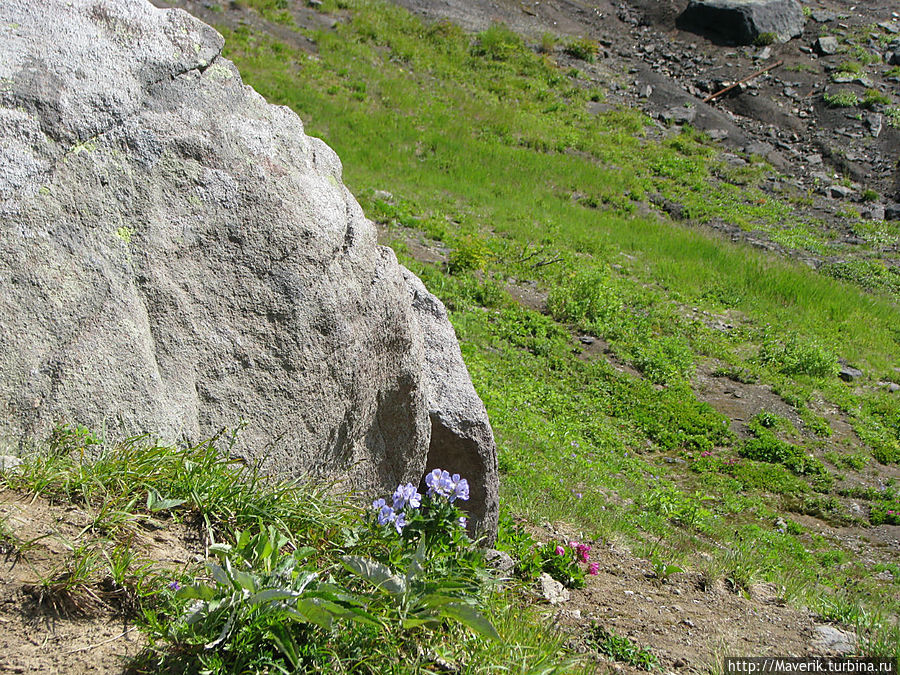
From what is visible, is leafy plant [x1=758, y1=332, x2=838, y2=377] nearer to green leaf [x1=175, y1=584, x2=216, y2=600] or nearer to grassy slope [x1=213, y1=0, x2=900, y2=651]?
grassy slope [x1=213, y1=0, x2=900, y2=651]

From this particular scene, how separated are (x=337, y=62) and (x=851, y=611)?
2619 cm

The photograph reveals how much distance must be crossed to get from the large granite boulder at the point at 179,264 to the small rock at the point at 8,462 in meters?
0.11

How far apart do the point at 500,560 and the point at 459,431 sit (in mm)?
933

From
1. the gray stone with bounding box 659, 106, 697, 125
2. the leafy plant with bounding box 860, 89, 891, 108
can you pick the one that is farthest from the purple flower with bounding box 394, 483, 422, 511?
the leafy plant with bounding box 860, 89, 891, 108

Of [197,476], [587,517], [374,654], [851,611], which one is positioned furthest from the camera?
[587,517]

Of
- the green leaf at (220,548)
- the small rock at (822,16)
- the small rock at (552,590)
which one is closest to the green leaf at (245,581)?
the green leaf at (220,548)

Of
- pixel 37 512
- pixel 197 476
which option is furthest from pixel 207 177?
pixel 37 512

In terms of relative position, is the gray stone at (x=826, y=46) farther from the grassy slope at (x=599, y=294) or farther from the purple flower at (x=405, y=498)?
the purple flower at (x=405, y=498)

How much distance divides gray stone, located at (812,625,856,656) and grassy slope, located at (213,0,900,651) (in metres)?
0.24

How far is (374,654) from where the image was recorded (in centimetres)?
276

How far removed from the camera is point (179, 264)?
3.88m

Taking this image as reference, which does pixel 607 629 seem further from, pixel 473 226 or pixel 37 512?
pixel 473 226

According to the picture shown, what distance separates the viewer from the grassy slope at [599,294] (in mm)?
9391

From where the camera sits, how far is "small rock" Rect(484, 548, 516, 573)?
16.5ft
